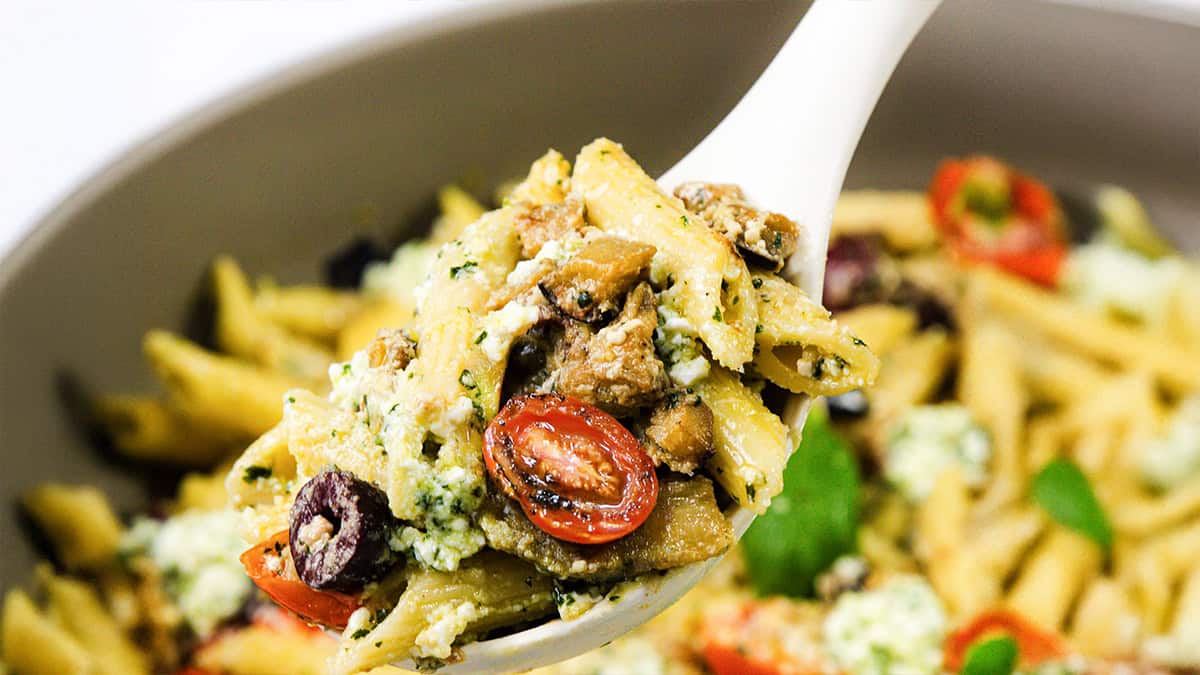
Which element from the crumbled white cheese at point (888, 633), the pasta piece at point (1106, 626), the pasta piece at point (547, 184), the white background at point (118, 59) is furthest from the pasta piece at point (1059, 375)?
the pasta piece at point (547, 184)

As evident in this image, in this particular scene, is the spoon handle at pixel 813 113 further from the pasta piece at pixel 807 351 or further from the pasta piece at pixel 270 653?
the pasta piece at pixel 270 653

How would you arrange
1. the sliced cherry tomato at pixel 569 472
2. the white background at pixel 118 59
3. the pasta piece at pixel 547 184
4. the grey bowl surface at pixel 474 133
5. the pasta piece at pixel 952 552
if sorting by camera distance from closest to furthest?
the sliced cherry tomato at pixel 569 472 → the pasta piece at pixel 547 184 → the pasta piece at pixel 952 552 → the grey bowl surface at pixel 474 133 → the white background at pixel 118 59

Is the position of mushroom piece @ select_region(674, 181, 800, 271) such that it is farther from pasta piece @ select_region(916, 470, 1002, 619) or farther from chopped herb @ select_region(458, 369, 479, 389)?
pasta piece @ select_region(916, 470, 1002, 619)

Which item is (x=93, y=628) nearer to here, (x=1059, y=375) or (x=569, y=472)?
(x=569, y=472)

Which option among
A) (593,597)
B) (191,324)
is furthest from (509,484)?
(191,324)

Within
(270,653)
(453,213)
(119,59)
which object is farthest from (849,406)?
(119,59)

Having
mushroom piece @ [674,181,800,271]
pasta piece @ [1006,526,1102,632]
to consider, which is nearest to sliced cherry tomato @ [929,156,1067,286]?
pasta piece @ [1006,526,1102,632]
